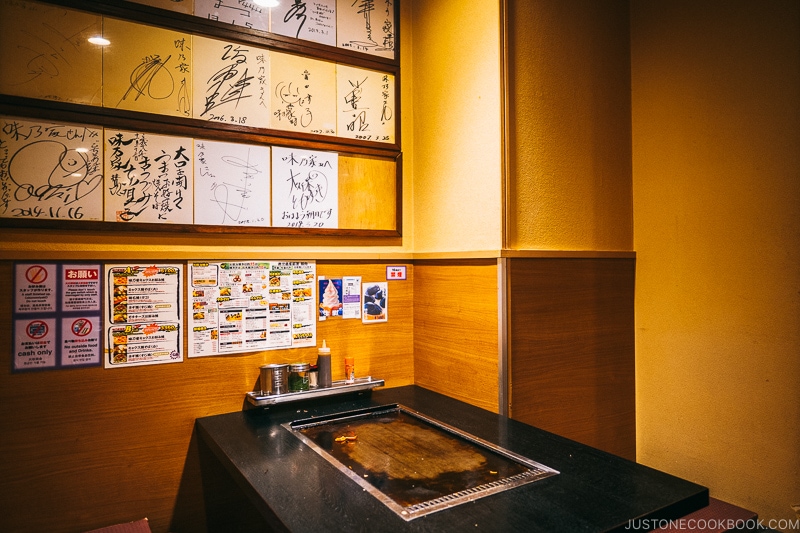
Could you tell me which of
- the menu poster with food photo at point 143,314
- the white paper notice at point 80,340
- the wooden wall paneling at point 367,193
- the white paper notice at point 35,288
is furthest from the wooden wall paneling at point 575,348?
the white paper notice at point 35,288

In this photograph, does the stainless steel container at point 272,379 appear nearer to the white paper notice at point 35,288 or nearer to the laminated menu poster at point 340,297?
the laminated menu poster at point 340,297

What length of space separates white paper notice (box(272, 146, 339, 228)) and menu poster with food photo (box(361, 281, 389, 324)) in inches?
12.9

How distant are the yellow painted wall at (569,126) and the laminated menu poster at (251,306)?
0.89 metres

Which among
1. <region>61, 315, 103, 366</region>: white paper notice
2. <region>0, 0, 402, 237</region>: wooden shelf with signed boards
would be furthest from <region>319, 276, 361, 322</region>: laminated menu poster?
<region>61, 315, 103, 366</region>: white paper notice

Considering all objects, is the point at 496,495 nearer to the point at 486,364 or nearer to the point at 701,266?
the point at 486,364

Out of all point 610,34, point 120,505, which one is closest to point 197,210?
point 120,505

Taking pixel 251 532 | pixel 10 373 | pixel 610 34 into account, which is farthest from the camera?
pixel 610 34

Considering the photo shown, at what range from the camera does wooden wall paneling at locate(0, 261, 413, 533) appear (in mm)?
1631

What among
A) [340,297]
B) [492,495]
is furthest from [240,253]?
[492,495]

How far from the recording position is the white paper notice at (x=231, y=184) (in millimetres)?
1914

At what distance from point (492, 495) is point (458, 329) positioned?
37.2 inches

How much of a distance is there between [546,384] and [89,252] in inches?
68.6

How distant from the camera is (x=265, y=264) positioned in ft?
6.64

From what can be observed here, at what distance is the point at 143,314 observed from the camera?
181 cm
